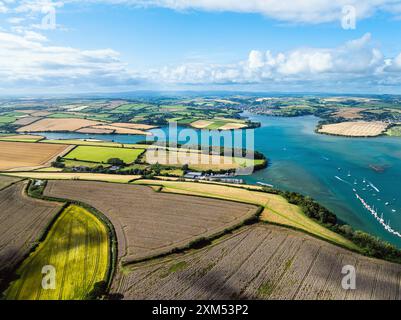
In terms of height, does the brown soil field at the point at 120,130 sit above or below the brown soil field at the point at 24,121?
below

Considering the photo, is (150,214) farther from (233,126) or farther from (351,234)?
(233,126)

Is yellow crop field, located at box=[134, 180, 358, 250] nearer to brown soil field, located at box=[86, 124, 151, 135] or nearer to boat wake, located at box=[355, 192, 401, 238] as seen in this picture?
boat wake, located at box=[355, 192, 401, 238]

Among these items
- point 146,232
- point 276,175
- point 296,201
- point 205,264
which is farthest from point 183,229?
point 276,175

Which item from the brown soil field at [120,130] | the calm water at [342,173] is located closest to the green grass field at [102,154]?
the calm water at [342,173]

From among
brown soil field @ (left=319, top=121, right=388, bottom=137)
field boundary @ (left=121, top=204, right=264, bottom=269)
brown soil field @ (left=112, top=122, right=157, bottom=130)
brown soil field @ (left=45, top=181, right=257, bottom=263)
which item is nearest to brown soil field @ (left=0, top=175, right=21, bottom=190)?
brown soil field @ (left=45, top=181, right=257, bottom=263)

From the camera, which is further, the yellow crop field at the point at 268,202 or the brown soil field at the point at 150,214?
the yellow crop field at the point at 268,202

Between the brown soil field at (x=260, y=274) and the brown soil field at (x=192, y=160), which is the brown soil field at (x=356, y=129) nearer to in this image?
the brown soil field at (x=192, y=160)

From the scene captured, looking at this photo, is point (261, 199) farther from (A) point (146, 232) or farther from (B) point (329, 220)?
(A) point (146, 232)
